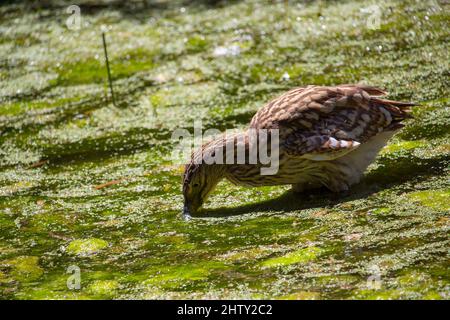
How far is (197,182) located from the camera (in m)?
5.52

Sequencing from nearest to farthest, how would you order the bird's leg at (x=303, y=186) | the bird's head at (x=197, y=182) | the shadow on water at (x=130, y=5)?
the bird's head at (x=197, y=182) → the bird's leg at (x=303, y=186) → the shadow on water at (x=130, y=5)

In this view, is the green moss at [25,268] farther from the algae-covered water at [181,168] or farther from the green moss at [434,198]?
the green moss at [434,198]

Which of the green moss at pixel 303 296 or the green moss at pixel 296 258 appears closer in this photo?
the green moss at pixel 303 296

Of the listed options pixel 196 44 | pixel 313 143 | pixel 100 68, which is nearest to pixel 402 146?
pixel 313 143

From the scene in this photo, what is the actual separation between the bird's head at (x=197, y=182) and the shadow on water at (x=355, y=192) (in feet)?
0.26

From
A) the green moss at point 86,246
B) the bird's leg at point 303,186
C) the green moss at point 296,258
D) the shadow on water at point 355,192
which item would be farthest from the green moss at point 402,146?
the green moss at point 86,246

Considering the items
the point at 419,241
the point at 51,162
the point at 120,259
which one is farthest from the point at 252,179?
the point at 51,162

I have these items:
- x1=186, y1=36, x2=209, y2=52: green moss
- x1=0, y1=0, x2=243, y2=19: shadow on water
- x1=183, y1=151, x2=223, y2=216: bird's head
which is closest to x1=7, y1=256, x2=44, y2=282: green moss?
x1=183, y1=151, x2=223, y2=216: bird's head

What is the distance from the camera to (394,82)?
7.47 meters

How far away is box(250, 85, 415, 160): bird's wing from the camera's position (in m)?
5.35

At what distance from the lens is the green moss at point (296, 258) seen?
4.32m

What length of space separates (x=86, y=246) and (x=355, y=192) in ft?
5.55
